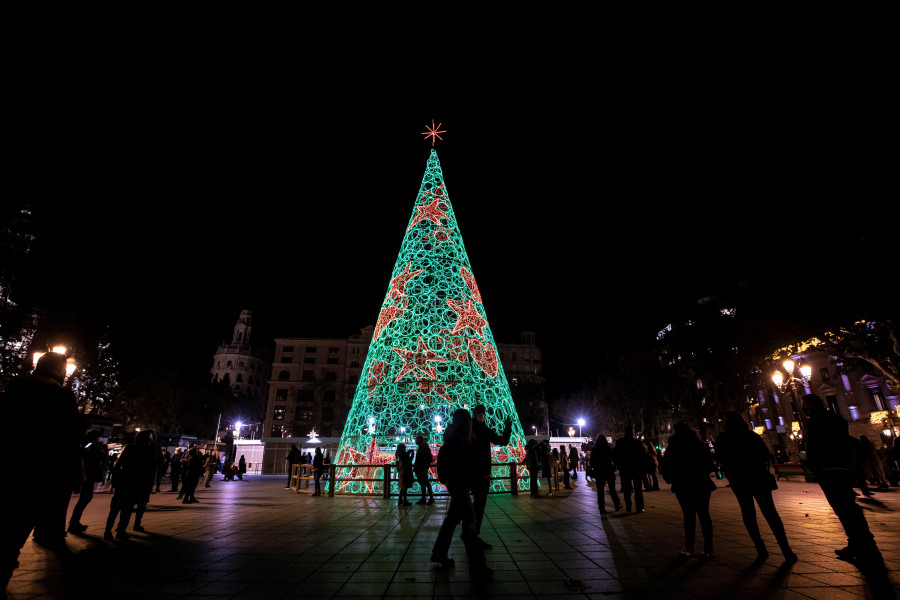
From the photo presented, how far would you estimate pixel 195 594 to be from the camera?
383 centimetres

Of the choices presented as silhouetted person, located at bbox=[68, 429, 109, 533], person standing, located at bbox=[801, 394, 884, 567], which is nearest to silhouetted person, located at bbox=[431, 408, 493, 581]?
person standing, located at bbox=[801, 394, 884, 567]

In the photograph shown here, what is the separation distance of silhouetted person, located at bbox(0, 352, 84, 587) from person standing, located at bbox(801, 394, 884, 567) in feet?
22.1

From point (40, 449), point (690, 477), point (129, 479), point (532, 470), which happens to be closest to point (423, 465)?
point (532, 470)

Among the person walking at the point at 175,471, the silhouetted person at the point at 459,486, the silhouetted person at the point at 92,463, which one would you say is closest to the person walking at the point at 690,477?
the silhouetted person at the point at 459,486

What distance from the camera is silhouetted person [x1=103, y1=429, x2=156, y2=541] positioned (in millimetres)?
6734

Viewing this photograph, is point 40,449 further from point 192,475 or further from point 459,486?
point 192,475

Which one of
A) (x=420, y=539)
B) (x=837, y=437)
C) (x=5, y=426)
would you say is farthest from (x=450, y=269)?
(x=5, y=426)

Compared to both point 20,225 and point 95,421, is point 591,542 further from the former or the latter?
point 20,225

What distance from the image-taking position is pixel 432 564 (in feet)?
15.8

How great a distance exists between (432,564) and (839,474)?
4.32 metres

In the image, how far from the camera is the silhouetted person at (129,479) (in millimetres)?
6734

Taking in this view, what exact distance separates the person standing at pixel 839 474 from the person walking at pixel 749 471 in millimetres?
452

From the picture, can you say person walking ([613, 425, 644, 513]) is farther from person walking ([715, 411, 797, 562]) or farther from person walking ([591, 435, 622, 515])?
person walking ([715, 411, 797, 562])

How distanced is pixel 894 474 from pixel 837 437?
52.4 feet
